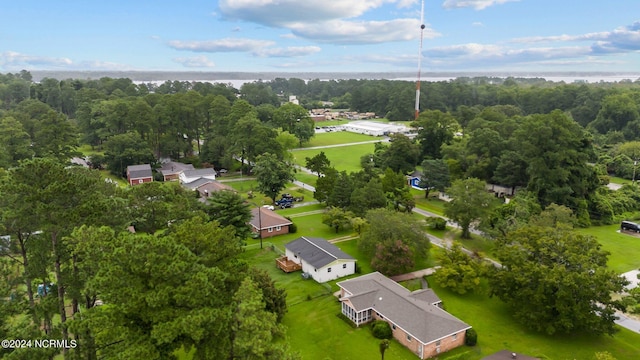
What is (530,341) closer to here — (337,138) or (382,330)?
(382,330)

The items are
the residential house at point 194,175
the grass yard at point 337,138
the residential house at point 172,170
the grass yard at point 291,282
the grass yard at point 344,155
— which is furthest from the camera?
the grass yard at point 337,138

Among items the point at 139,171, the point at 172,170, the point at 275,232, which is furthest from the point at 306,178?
the point at 139,171

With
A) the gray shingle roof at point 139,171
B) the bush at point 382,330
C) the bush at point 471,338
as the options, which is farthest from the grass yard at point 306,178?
the bush at point 471,338

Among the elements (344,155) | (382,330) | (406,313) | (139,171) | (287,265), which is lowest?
(382,330)

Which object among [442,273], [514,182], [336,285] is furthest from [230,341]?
[514,182]

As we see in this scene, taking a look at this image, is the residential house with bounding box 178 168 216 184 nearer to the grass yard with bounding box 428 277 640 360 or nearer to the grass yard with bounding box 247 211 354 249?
the grass yard with bounding box 247 211 354 249

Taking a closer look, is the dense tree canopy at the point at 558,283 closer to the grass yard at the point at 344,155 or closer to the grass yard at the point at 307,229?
the grass yard at the point at 307,229

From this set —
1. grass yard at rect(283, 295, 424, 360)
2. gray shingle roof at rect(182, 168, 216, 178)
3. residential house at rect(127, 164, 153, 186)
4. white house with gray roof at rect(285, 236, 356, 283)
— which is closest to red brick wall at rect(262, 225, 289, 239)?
white house with gray roof at rect(285, 236, 356, 283)

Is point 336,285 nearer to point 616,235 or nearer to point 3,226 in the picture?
point 3,226
